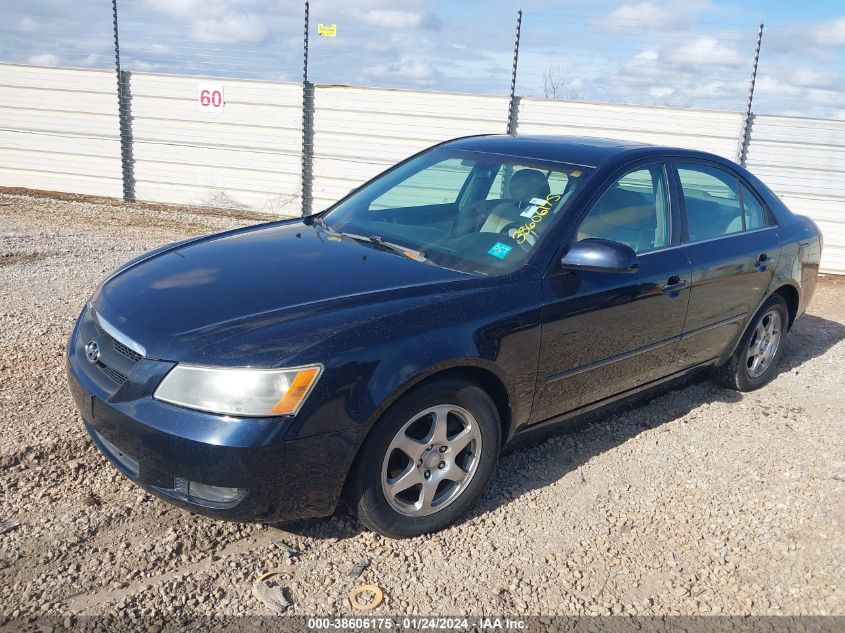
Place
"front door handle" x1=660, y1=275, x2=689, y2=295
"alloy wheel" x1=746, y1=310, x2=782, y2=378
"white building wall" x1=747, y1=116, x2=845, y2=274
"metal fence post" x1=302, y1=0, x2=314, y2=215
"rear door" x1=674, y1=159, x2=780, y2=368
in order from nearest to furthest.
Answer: "front door handle" x1=660, y1=275, x2=689, y2=295
"rear door" x1=674, y1=159, x2=780, y2=368
"alloy wheel" x1=746, y1=310, x2=782, y2=378
"white building wall" x1=747, y1=116, x2=845, y2=274
"metal fence post" x1=302, y1=0, x2=314, y2=215

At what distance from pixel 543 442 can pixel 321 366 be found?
1.89 m

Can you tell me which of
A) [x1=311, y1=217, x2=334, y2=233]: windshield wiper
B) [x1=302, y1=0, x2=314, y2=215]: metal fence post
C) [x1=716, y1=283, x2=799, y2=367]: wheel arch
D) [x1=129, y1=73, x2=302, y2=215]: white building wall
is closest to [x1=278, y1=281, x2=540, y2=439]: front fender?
[x1=311, y1=217, x2=334, y2=233]: windshield wiper

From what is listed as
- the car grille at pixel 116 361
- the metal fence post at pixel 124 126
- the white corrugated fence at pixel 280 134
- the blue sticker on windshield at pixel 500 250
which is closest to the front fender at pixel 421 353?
the blue sticker on windshield at pixel 500 250

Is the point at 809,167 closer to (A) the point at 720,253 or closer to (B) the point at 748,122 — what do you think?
(B) the point at 748,122

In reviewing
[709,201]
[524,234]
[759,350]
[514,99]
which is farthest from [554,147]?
[514,99]

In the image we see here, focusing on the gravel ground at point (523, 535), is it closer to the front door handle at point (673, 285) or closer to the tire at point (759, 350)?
the tire at point (759, 350)

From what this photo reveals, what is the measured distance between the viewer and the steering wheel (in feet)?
11.4

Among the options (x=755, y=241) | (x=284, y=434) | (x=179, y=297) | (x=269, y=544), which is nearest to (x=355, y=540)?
(x=269, y=544)

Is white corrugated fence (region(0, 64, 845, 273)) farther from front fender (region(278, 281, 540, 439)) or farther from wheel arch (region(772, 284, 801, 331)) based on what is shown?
front fender (region(278, 281, 540, 439))

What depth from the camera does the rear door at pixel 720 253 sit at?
4.20 meters

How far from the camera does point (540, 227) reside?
3.53 m

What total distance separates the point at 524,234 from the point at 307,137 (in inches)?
339

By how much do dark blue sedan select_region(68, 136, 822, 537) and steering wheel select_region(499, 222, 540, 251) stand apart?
0.01m

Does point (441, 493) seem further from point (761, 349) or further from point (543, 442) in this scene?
point (761, 349)
